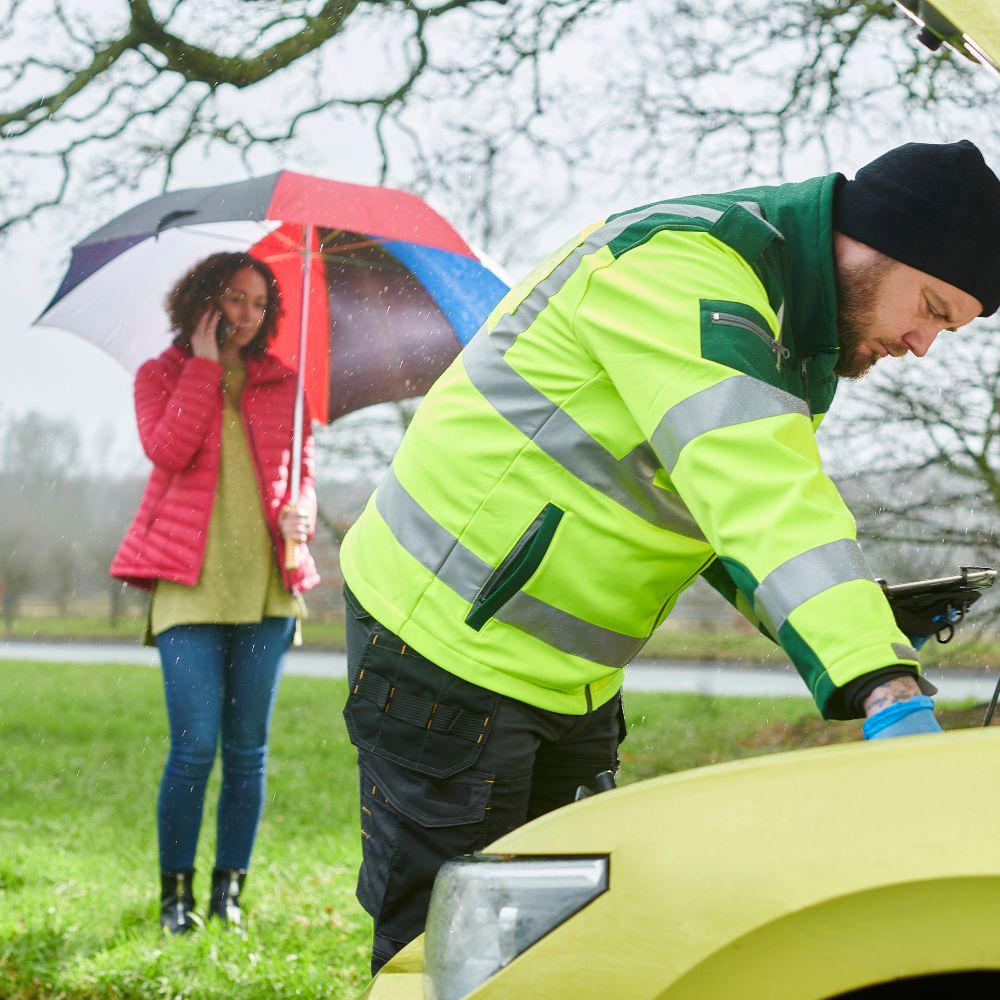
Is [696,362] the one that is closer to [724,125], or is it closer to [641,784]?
[641,784]

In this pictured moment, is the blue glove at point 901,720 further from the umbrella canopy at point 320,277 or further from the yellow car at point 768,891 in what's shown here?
the umbrella canopy at point 320,277

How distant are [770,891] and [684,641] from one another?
8.18 meters

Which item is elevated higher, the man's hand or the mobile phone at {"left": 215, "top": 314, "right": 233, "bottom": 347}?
the mobile phone at {"left": 215, "top": 314, "right": 233, "bottom": 347}

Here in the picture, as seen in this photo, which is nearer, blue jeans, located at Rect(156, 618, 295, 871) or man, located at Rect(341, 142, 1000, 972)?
man, located at Rect(341, 142, 1000, 972)

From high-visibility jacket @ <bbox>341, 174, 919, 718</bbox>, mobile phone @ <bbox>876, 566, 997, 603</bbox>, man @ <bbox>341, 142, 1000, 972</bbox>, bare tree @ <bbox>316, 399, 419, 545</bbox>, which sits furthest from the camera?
bare tree @ <bbox>316, 399, 419, 545</bbox>

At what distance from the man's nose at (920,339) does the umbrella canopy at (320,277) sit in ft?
7.68

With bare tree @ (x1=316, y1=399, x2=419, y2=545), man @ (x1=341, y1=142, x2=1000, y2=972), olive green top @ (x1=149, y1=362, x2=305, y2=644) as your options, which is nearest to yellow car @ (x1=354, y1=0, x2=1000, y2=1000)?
man @ (x1=341, y1=142, x2=1000, y2=972)

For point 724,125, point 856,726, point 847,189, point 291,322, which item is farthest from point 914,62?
point 847,189

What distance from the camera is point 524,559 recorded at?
1823mm

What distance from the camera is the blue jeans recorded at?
375cm

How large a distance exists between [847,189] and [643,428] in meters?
0.58

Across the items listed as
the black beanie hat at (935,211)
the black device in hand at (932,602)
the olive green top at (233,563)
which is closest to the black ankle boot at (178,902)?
the olive green top at (233,563)

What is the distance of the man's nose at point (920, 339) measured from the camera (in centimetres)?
198

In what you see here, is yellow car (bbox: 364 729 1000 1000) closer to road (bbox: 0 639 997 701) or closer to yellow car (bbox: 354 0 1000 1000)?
yellow car (bbox: 354 0 1000 1000)
